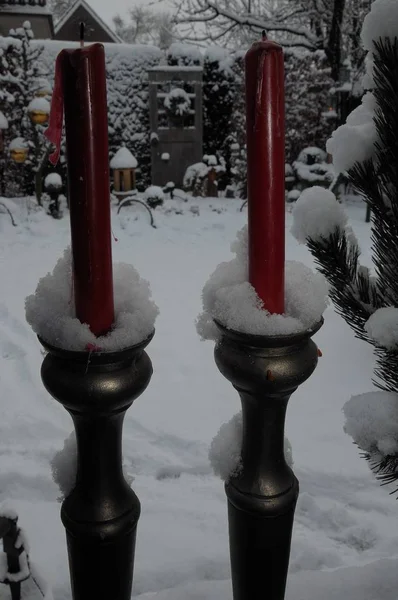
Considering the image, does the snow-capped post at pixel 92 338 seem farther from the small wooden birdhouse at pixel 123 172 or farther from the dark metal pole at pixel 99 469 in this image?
the small wooden birdhouse at pixel 123 172

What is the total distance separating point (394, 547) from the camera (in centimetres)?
191

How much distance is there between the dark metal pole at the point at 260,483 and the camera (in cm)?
59

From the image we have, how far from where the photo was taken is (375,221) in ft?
2.46

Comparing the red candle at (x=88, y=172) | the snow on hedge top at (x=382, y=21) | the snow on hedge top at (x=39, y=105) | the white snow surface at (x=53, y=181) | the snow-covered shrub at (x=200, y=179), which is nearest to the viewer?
the red candle at (x=88, y=172)

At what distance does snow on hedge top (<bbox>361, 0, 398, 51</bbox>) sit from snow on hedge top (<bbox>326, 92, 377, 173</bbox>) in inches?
3.0

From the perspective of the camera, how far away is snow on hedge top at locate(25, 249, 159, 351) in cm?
54

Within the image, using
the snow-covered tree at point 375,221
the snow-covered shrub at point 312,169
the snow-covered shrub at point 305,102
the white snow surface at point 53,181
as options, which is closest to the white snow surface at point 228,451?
the snow-covered tree at point 375,221

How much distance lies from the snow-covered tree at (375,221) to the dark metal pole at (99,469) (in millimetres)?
277

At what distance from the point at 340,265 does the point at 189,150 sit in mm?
9081

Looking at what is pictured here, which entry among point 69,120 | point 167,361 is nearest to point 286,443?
point 69,120

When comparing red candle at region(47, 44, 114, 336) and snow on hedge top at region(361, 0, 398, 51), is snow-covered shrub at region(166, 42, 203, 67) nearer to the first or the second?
snow on hedge top at region(361, 0, 398, 51)

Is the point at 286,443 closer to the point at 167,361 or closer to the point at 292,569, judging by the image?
the point at 292,569

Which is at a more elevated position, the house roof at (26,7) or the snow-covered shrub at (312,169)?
the house roof at (26,7)

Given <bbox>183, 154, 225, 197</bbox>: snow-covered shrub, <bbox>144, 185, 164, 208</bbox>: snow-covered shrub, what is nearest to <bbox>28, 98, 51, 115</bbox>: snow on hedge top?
<bbox>144, 185, 164, 208</bbox>: snow-covered shrub
